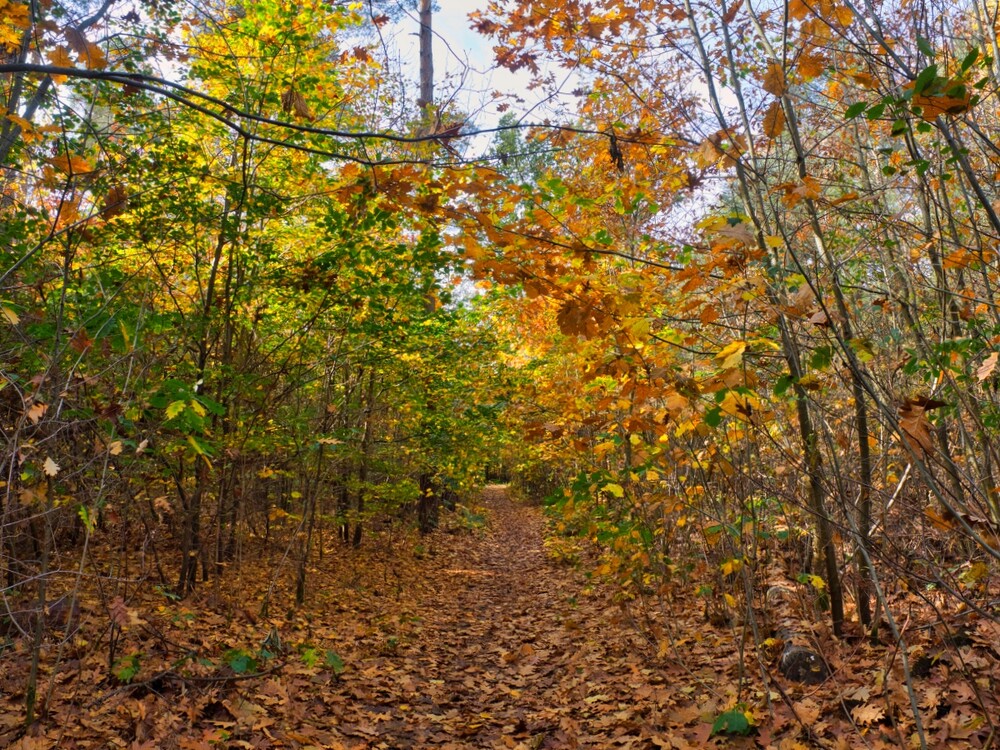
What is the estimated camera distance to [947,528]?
2439 millimetres

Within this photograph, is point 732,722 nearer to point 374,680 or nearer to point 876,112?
point 374,680

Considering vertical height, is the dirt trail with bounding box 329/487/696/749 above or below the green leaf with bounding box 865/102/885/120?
below

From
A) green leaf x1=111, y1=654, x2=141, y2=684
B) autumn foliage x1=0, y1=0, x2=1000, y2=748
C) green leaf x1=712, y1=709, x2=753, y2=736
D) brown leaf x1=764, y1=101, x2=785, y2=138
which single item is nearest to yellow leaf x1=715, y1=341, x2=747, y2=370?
autumn foliage x1=0, y1=0, x2=1000, y2=748

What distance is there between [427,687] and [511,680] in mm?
762

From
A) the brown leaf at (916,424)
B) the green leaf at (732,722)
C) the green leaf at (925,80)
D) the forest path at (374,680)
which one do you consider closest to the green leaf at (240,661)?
the forest path at (374,680)

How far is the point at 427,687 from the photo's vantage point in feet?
18.2

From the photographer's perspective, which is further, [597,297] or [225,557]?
[225,557]

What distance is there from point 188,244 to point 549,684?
17.4ft

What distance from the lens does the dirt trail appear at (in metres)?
4.47

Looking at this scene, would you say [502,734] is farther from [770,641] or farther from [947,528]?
[947,528]

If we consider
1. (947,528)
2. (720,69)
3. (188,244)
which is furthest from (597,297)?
(188,244)

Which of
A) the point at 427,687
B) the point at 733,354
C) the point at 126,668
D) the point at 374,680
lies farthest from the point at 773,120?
the point at 126,668

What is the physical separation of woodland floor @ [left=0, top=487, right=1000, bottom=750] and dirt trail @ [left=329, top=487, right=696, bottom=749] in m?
0.02

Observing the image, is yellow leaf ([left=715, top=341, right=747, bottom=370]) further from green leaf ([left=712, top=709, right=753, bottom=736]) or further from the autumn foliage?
green leaf ([left=712, top=709, right=753, bottom=736])
